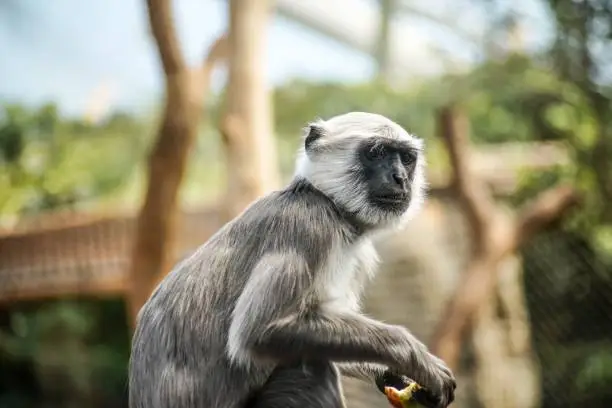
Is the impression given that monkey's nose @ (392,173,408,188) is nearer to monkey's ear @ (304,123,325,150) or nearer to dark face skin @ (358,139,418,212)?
dark face skin @ (358,139,418,212)

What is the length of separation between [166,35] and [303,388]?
3.99m

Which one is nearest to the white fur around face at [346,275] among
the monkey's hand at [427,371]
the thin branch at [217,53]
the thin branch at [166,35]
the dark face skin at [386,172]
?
the dark face skin at [386,172]

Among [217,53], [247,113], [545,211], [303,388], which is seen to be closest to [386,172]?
[303,388]

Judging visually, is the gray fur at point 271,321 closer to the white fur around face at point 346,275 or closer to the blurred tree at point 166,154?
the white fur around face at point 346,275

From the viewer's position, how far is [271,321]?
3.03 meters

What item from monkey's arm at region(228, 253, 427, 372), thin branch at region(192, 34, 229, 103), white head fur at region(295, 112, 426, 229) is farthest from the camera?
thin branch at region(192, 34, 229, 103)

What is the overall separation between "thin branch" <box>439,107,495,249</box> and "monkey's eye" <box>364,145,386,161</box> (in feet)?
16.5

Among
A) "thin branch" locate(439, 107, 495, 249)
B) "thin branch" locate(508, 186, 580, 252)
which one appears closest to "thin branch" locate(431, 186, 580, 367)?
"thin branch" locate(508, 186, 580, 252)

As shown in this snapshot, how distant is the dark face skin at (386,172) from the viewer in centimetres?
350

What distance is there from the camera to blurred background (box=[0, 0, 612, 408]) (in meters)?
7.39

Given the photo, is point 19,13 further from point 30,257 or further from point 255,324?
point 255,324

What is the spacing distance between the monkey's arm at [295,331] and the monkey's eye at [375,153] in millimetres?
640

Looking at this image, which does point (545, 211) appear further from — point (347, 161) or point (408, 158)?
point (347, 161)

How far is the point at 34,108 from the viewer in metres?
10.0
